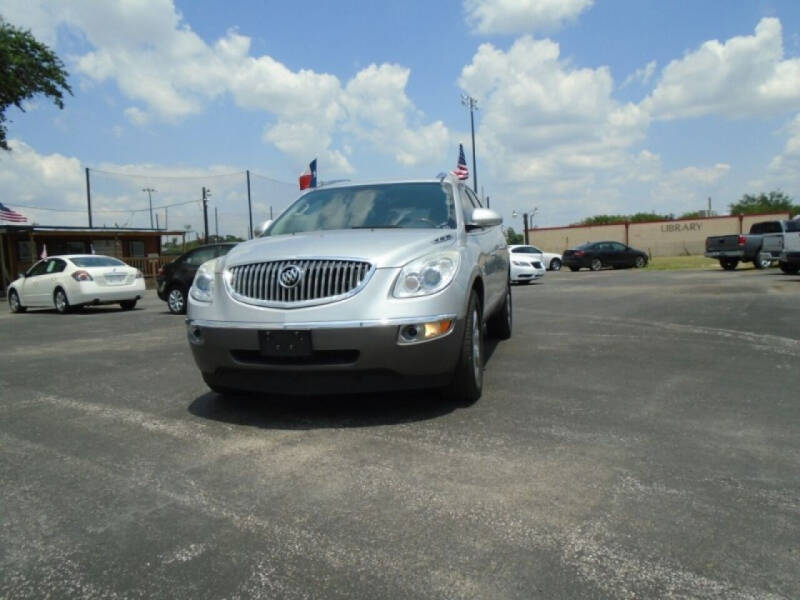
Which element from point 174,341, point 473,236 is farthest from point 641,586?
point 174,341

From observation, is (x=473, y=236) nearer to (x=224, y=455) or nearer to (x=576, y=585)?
(x=224, y=455)

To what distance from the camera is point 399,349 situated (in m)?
3.77

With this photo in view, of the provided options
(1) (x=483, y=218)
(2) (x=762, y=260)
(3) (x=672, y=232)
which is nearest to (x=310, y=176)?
(1) (x=483, y=218)

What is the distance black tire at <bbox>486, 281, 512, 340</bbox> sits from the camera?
23.9 ft

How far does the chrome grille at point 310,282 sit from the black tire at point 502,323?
11.7 feet

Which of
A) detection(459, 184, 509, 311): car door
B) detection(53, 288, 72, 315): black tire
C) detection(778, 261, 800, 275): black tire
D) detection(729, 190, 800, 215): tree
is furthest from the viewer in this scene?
detection(729, 190, 800, 215): tree

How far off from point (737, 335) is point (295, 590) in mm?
6872

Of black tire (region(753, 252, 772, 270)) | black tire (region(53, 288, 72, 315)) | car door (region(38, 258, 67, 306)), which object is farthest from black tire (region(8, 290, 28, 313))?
black tire (region(753, 252, 772, 270))

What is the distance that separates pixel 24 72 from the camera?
1013 inches

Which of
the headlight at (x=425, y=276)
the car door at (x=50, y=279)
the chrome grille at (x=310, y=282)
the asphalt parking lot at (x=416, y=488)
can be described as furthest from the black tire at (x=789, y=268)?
the car door at (x=50, y=279)

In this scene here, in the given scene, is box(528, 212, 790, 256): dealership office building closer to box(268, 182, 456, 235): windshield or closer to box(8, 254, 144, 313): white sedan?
box(8, 254, 144, 313): white sedan

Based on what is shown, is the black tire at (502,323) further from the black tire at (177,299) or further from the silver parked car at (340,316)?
the black tire at (177,299)

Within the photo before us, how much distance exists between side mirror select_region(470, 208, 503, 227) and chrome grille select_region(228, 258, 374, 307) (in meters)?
1.49

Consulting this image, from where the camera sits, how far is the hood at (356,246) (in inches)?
158
